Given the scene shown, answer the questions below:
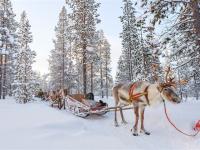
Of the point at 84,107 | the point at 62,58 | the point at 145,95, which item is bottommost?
the point at 84,107

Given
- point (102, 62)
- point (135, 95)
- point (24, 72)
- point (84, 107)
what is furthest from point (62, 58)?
point (135, 95)

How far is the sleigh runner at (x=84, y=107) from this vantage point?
14.3 meters

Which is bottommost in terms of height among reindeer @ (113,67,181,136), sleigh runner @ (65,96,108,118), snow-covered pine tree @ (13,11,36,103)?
sleigh runner @ (65,96,108,118)

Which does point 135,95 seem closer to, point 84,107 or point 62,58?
point 84,107

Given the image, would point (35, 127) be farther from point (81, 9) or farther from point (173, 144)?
point (81, 9)

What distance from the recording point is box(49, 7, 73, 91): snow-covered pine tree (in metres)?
53.9

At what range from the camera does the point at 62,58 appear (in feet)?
182

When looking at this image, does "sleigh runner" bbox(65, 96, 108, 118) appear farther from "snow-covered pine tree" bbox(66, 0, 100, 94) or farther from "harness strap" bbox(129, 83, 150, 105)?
"snow-covered pine tree" bbox(66, 0, 100, 94)

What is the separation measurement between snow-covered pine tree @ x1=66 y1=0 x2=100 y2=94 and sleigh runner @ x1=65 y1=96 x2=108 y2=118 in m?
18.4

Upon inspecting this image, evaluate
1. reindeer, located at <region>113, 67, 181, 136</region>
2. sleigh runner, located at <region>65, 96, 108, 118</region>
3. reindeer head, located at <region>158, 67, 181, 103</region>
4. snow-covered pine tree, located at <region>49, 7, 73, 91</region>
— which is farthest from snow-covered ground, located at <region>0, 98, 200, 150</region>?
snow-covered pine tree, located at <region>49, 7, 73, 91</region>

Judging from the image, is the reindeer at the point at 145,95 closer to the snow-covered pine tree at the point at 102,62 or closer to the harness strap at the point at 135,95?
the harness strap at the point at 135,95

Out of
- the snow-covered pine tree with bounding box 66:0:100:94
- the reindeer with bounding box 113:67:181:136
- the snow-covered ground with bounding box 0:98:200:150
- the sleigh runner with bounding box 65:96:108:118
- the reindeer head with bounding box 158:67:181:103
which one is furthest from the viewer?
the snow-covered pine tree with bounding box 66:0:100:94

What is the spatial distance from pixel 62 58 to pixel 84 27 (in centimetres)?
2096

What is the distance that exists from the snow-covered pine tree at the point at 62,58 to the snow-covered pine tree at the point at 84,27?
17.4m
